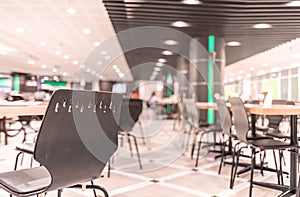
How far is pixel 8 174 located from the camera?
131 cm

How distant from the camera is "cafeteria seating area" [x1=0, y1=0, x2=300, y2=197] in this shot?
1.25m

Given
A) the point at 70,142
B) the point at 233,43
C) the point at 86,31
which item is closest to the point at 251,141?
the point at 70,142

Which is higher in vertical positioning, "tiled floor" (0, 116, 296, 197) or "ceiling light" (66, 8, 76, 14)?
"ceiling light" (66, 8, 76, 14)

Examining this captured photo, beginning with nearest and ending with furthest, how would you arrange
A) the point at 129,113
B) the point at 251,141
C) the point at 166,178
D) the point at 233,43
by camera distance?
the point at 251,141
the point at 166,178
the point at 129,113
the point at 233,43

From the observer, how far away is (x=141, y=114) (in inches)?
256

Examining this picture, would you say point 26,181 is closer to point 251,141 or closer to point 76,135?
point 76,135

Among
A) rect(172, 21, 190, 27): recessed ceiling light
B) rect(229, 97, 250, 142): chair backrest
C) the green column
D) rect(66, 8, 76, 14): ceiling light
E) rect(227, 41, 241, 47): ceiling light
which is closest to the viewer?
rect(229, 97, 250, 142): chair backrest

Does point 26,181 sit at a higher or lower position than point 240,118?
lower

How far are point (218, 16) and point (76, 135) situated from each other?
5.29 meters

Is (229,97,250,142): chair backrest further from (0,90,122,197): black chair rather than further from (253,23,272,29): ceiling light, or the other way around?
(253,23,272,29): ceiling light

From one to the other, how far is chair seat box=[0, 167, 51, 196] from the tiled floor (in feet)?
3.53

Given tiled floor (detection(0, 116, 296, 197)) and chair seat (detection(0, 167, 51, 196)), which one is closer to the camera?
chair seat (detection(0, 167, 51, 196))

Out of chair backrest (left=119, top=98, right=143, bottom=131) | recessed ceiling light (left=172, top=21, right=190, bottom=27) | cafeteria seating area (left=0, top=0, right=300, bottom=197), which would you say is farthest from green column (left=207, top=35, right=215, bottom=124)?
chair backrest (left=119, top=98, right=143, bottom=131)

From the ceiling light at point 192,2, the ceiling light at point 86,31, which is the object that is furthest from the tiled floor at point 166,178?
the ceiling light at point 86,31
